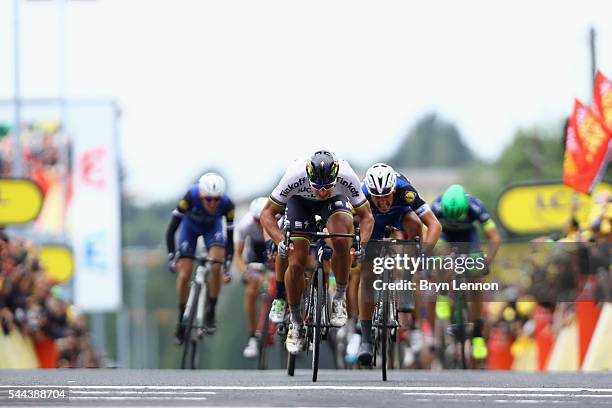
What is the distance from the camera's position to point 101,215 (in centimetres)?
4991

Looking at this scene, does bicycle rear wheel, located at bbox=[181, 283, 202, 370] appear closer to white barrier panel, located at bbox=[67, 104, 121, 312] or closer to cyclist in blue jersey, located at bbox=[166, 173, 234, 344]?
cyclist in blue jersey, located at bbox=[166, 173, 234, 344]

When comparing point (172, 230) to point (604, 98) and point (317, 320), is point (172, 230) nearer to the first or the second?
point (317, 320)

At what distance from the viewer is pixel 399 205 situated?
17688mm

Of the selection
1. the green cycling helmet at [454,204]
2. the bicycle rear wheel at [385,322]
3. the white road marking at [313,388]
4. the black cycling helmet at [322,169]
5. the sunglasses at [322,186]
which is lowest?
the white road marking at [313,388]

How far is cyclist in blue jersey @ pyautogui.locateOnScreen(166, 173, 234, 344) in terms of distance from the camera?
816 inches

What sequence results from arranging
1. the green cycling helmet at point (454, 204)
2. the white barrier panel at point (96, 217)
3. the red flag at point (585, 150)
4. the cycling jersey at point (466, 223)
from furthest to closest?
the white barrier panel at point (96, 217) < the red flag at point (585, 150) < the cycling jersey at point (466, 223) < the green cycling helmet at point (454, 204)

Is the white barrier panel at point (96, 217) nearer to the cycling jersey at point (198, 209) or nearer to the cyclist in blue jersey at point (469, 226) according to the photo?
the cycling jersey at point (198, 209)

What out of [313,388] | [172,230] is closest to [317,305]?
[313,388]

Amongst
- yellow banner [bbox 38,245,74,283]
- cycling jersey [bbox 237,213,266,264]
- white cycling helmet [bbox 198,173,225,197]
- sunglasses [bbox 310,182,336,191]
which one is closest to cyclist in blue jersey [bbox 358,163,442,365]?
sunglasses [bbox 310,182,336,191]

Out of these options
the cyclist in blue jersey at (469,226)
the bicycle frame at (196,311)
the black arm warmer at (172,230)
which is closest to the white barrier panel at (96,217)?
the black arm warmer at (172,230)

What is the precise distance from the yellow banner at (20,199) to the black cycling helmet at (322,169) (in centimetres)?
2141

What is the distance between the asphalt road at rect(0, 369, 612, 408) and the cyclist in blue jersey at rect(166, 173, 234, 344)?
3532 mm

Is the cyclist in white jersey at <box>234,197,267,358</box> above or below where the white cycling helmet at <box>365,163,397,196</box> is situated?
below

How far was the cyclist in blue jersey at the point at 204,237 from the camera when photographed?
20.7 meters
